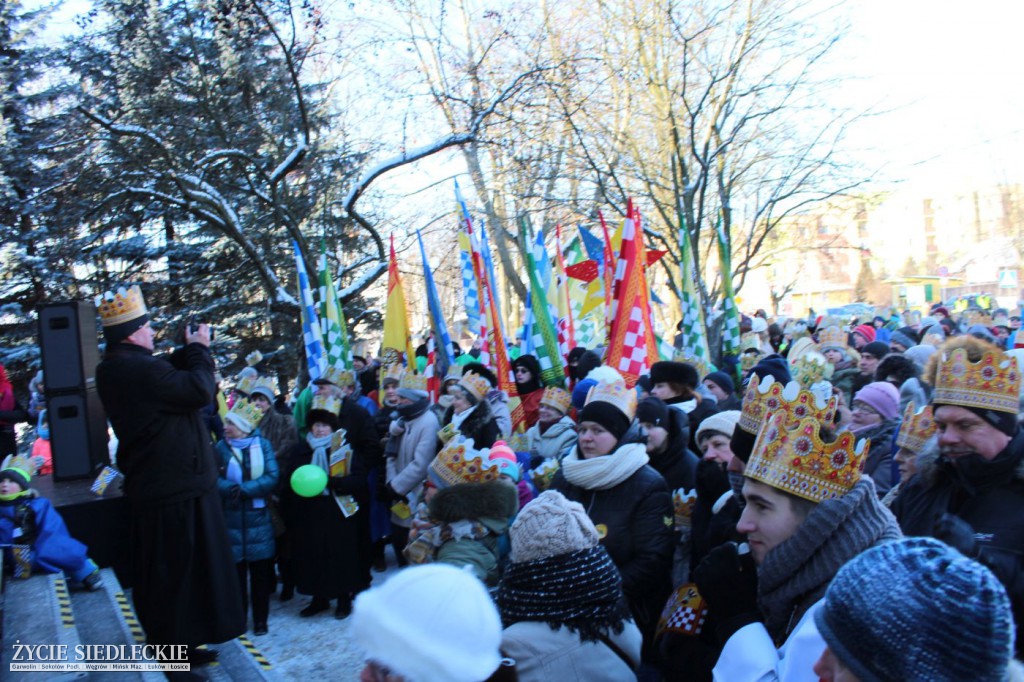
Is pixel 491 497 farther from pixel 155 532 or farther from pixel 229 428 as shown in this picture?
pixel 229 428

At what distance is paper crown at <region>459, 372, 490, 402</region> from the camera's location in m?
6.93

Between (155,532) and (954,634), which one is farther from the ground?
(954,634)

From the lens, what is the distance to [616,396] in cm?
451

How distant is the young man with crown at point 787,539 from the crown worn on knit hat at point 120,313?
11.3 ft

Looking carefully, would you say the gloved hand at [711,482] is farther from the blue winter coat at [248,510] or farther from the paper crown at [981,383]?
the blue winter coat at [248,510]

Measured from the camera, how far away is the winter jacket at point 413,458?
6809mm

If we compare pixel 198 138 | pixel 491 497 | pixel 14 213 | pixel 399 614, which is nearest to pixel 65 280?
pixel 14 213

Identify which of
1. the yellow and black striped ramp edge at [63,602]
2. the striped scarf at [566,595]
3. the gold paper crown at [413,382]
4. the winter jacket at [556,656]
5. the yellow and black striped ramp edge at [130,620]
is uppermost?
the gold paper crown at [413,382]

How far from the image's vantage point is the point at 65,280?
16.6m

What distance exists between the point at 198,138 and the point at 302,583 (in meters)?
11.0

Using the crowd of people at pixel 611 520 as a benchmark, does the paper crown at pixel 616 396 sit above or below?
above

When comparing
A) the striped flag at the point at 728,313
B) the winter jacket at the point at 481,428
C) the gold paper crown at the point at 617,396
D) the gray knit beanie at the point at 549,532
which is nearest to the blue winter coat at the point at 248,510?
the winter jacket at the point at 481,428

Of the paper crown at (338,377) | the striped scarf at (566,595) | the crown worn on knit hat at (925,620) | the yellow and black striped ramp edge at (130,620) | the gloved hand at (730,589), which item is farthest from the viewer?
the paper crown at (338,377)

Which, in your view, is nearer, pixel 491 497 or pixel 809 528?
pixel 809 528
